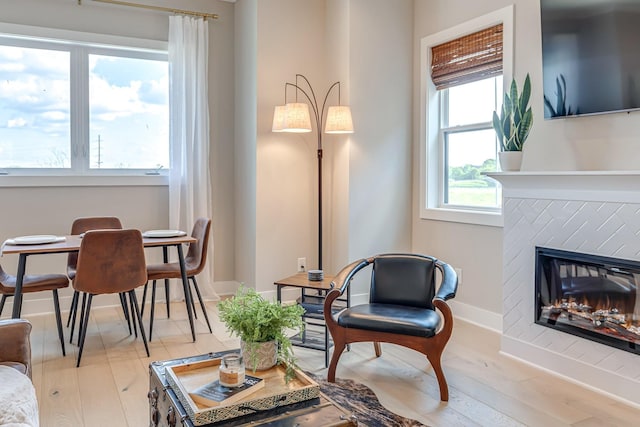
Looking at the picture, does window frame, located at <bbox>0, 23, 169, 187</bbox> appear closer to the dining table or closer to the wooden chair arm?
the dining table

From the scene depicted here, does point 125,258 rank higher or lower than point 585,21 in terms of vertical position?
lower

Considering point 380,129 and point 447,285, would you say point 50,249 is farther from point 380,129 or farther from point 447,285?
point 380,129

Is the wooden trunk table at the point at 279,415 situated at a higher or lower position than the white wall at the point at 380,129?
lower

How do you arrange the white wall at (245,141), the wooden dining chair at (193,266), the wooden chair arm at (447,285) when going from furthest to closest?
the white wall at (245,141)
the wooden dining chair at (193,266)
the wooden chair arm at (447,285)

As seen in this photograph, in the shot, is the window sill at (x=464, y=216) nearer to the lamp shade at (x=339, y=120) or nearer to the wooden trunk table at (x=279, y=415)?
the lamp shade at (x=339, y=120)

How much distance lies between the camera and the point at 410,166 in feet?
15.0

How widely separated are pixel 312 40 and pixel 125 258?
2.63 meters

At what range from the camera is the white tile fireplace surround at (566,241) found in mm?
2590

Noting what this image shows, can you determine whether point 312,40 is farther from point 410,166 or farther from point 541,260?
point 541,260

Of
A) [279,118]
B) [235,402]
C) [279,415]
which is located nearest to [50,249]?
[279,118]

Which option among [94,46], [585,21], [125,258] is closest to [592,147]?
[585,21]

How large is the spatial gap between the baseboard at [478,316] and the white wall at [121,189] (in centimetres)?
227

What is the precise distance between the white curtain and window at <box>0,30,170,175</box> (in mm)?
199

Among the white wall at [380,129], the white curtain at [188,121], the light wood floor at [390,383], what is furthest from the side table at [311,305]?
the white curtain at [188,121]
